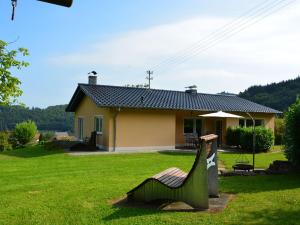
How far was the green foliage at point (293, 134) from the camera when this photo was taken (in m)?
11.5

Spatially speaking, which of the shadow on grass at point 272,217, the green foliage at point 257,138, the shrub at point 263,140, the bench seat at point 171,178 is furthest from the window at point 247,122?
the shadow on grass at point 272,217

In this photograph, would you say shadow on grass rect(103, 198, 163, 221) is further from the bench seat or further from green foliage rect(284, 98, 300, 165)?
green foliage rect(284, 98, 300, 165)

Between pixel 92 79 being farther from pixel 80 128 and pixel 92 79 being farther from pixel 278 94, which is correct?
pixel 278 94

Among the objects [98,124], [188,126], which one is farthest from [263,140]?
[98,124]

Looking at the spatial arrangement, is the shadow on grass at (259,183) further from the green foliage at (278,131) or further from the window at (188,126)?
the green foliage at (278,131)

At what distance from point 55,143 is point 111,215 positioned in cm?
1709

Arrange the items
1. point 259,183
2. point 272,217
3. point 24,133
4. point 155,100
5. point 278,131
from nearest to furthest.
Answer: point 272,217, point 259,183, point 155,100, point 278,131, point 24,133

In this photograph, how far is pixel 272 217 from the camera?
6.41 m

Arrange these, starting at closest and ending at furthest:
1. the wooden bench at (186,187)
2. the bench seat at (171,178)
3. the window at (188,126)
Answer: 1. the wooden bench at (186,187)
2. the bench seat at (171,178)
3. the window at (188,126)

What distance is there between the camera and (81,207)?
7.22 meters

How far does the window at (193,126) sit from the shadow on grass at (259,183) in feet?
47.6

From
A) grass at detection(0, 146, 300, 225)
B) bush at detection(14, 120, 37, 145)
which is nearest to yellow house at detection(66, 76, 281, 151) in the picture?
bush at detection(14, 120, 37, 145)

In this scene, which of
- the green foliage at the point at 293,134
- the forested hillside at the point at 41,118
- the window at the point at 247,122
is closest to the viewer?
the green foliage at the point at 293,134

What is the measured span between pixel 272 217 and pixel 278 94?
4258 centimetres
